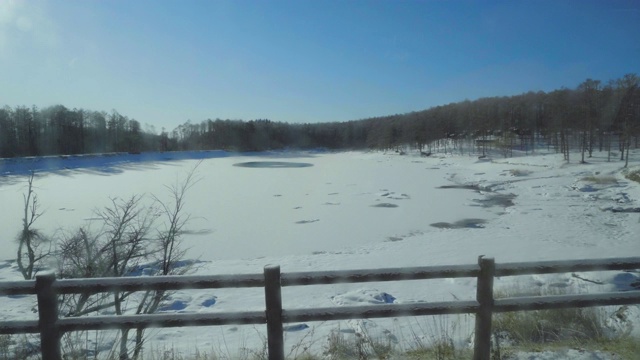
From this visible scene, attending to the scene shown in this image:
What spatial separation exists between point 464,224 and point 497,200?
9610mm

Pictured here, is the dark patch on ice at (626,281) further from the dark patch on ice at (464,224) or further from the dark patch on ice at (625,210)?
the dark patch on ice at (625,210)

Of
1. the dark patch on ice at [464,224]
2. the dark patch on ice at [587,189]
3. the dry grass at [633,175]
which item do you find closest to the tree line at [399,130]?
the dry grass at [633,175]

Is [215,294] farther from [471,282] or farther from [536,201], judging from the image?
[536,201]

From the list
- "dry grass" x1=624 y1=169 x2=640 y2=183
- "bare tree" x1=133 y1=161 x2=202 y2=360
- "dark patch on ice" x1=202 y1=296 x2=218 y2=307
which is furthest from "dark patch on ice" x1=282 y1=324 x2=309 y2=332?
"dry grass" x1=624 y1=169 x2=640 y2=183

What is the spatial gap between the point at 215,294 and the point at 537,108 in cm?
11054

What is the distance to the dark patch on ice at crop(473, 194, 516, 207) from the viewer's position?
26.3 meters

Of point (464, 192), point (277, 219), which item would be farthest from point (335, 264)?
point (464, 192)

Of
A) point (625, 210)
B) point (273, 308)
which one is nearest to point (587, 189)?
point (625, 210)

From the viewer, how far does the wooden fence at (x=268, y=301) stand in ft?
10.3

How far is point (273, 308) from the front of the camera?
3176mm

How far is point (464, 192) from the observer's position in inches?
1275

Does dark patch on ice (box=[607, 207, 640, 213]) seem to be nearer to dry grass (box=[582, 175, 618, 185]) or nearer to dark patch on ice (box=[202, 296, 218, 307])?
dry grass (box=[582, 175, 618, 185])

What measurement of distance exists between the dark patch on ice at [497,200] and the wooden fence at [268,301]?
24.7m

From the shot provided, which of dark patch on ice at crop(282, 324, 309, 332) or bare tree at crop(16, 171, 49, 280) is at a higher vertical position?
bare tree at crop(16, 171, 49, 280)
